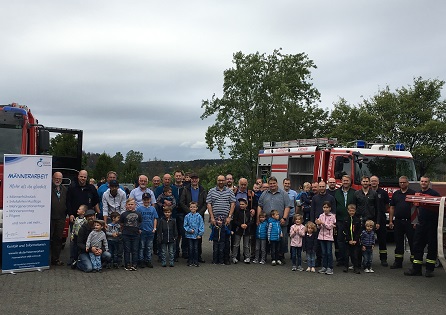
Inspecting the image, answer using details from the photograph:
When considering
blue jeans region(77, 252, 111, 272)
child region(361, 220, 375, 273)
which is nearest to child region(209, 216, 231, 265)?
blue jeans region(77, 252, 111, 272)

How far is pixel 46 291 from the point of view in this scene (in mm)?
8227

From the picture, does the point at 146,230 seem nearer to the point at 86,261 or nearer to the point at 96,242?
the point at 96,242

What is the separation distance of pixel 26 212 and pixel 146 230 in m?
2.31

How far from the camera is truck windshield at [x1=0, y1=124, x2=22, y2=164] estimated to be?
36.3 ft

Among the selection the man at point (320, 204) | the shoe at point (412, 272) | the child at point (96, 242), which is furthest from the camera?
the man at point (320, 204)

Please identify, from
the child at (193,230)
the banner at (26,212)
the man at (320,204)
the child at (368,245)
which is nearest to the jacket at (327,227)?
the man at (320,204)

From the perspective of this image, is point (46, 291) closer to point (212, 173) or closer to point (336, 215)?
point (336, 215)

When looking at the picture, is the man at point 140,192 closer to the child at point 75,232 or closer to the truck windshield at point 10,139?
the child at point 75,232

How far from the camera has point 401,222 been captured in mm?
11219

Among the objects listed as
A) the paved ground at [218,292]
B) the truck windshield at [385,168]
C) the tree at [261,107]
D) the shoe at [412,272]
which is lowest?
the paved ground at [218,292]

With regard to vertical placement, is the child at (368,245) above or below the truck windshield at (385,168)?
below

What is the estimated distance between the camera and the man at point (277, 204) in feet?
37.6

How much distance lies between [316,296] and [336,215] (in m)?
3.20

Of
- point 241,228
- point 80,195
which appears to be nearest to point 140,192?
point 80,195
